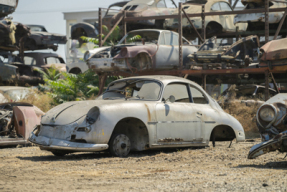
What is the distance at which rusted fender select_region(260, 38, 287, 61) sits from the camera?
37.9 ft

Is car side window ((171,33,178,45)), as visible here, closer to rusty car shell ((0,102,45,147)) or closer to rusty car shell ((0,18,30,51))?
rusty car shell ((0,102,45,147))

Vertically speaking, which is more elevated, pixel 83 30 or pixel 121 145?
pixel 83 30

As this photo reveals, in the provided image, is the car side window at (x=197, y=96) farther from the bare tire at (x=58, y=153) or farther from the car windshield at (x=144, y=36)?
the car windshield at (x=144, y=36)

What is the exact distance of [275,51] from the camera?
38.4ft

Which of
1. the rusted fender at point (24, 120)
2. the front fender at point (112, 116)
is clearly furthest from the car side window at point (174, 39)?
the front fender at point (112, 116)

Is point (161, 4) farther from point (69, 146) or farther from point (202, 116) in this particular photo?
point (69, 146)

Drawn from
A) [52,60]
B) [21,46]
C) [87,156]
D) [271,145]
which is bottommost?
[87,156]

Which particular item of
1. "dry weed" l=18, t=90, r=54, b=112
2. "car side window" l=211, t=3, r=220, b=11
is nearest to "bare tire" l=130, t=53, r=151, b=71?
"dry weed" l=18, t=90, r=54, b=112

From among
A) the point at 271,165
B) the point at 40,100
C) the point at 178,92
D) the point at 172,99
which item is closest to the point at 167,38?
the point at 40,100

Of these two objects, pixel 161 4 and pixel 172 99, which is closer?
pixel 172 99

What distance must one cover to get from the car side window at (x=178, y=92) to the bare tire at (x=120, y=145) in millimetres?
1244

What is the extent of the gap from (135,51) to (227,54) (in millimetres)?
2829

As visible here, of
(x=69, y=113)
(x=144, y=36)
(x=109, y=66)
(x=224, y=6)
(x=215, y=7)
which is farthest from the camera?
(x=224, y=6)

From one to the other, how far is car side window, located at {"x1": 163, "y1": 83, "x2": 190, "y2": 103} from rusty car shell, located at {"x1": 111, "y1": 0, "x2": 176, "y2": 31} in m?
9.17
